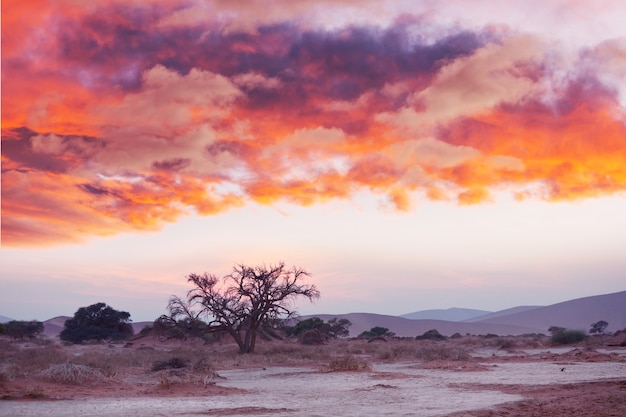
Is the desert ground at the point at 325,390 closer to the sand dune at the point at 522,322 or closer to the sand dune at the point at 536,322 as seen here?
the sand dune at the point at 522,322

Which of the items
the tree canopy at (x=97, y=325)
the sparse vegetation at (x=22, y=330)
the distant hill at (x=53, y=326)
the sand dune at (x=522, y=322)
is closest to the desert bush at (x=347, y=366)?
the tree canopy at (x=97, y=325)

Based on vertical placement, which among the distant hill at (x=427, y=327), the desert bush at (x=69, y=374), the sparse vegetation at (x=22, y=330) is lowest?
the distant hill at (x=427, y=327)

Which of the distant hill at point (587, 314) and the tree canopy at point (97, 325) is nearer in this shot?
the tree canopy at point (97, 325)

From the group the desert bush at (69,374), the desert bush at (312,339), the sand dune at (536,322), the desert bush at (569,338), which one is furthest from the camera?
the sand dune at (536,322)

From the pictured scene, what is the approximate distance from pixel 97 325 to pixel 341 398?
210ft

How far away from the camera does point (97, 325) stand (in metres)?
73.6

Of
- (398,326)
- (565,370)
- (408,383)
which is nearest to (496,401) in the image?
(408,383)

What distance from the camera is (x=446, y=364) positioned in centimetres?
2991

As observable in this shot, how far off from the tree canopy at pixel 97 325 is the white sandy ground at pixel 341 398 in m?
49.2

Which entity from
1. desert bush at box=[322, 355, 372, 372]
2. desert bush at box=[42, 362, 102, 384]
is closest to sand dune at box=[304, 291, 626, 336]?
desert bush at box=[322, 355, 372, 372]

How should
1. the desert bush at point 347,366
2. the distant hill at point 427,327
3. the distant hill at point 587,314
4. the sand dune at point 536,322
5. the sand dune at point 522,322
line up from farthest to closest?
the distant hill at point 587,314 < the sand dune at point 536,322 < the sand dune at point 522,322 < the distant hill at point 427,327 < the desert bush at point 347,366

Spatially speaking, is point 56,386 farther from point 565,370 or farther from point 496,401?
point 565,370

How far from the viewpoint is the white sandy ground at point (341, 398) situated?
45.7 feet

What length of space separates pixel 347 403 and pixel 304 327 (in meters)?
63.4
